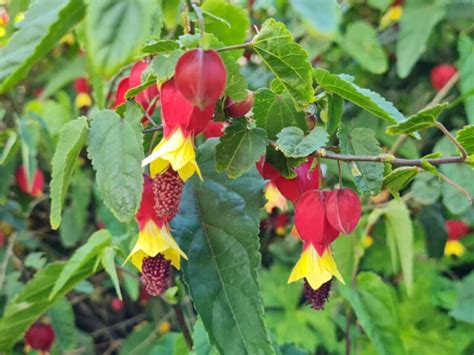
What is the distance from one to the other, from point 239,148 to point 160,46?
92mm

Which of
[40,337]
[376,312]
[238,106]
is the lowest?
[40,337]

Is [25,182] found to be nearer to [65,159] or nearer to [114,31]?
[65,159]

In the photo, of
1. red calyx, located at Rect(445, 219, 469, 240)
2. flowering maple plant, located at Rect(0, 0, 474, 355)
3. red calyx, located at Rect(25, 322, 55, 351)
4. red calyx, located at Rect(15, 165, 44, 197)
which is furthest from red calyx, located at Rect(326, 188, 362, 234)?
red calyx, located at Rect(445, 219, 469, 240)

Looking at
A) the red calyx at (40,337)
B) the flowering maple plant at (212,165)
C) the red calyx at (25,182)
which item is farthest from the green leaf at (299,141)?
the red calyx at (25,182)

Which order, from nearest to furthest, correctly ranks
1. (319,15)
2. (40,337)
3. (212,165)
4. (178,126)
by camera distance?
(319,15)
(178,126)
(212,165)
(40,337)

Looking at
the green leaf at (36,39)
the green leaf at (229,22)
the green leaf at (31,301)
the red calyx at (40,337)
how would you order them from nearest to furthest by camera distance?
the green leaf at (36,39) → the green leaf at (229,22) → the green leaf at (31,301) → the red calyx at (40,337)

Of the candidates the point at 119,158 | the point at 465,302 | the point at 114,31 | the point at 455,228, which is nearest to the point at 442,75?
the point at 455,228

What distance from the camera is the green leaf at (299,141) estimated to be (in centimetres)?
44

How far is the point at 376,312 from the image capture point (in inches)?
31.1

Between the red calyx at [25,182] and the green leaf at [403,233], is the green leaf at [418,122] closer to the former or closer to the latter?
the green leaf at [403,233]

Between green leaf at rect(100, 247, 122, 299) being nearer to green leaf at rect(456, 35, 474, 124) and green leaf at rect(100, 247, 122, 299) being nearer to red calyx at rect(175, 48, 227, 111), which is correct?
red calyx at rect(175, 48, 227, 111)

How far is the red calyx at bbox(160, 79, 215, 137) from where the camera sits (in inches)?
16.5

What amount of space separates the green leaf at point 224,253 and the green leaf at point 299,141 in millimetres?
84

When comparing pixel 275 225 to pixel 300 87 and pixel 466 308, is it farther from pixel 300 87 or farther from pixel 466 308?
pixel 300 87
